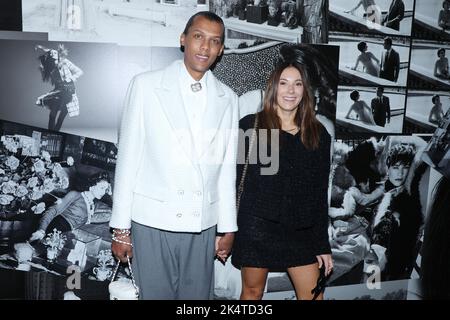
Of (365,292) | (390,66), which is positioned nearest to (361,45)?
(390,66)

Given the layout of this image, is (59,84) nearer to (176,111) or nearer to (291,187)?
(176,111)

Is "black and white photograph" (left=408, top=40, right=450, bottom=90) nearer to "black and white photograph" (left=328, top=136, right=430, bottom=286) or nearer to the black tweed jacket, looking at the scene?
"black and white photograph" (left=328, top=136, right=430, bottom=286)

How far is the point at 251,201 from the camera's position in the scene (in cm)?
201

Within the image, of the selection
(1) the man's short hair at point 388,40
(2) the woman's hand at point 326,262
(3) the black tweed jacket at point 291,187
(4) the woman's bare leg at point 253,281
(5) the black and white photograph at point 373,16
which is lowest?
(4) the woman's bare leg at point 253,281

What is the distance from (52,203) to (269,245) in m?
1.15

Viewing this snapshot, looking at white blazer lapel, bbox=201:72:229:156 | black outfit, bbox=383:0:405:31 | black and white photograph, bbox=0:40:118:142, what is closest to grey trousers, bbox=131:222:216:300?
white blazer lapel, bbox=201:72:229:156

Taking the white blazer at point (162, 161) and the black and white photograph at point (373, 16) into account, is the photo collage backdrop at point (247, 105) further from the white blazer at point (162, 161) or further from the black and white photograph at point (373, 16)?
the white blazer at point (162, 161)

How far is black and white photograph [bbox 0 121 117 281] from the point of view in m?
2.22

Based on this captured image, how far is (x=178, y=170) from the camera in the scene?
1.86 m

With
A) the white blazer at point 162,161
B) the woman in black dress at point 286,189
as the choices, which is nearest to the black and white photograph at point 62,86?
the white blazer at point 162,161

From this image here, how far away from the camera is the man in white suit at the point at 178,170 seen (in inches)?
72.5

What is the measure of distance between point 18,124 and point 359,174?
196 centimetres

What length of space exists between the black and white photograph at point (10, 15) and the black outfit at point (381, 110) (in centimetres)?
203
